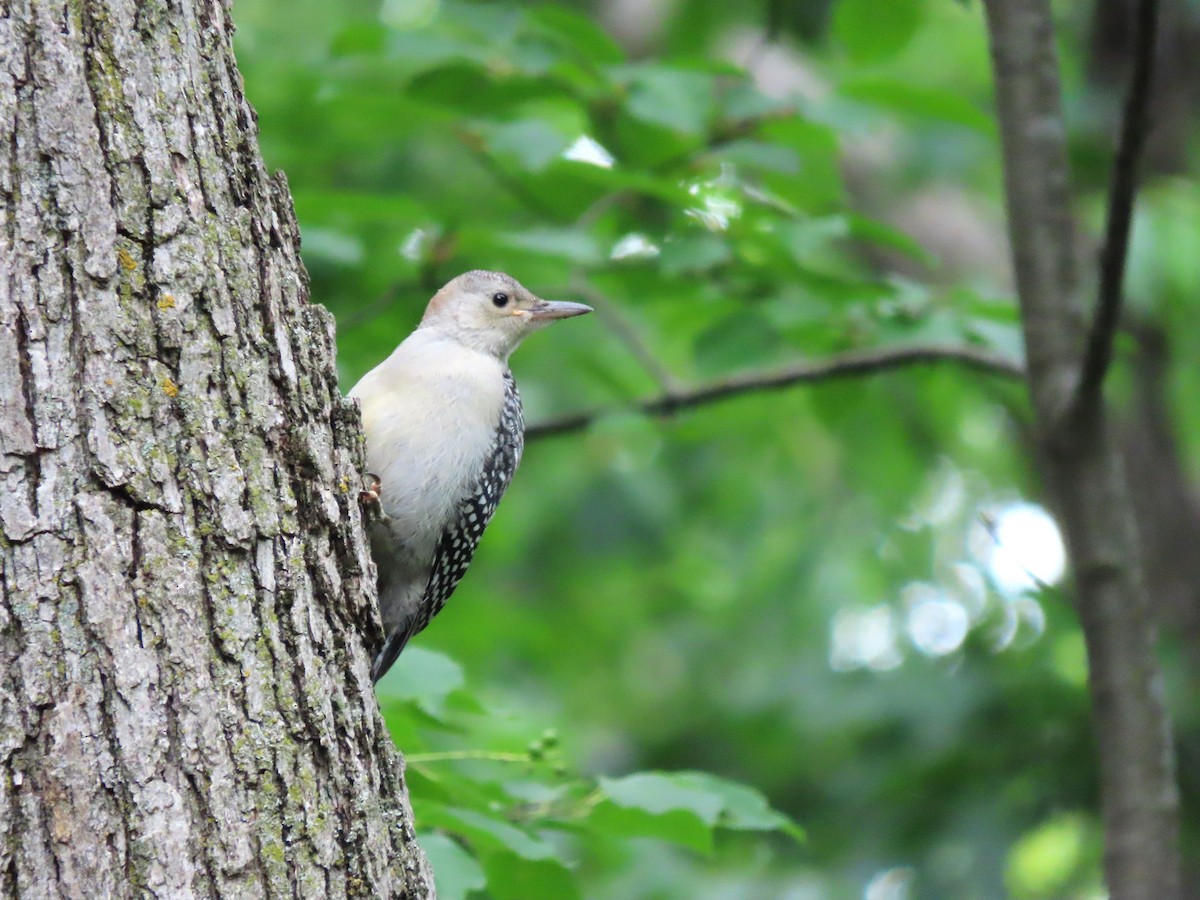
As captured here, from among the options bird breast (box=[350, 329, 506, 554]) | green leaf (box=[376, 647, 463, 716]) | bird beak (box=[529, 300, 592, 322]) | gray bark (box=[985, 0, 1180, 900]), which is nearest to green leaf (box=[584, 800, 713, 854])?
green leaf (box=[376, 647, 463, 716])

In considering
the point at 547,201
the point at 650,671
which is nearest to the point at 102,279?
the point at 547,201

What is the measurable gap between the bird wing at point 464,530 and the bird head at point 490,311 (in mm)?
501

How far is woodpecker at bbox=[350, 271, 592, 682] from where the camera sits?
462cm

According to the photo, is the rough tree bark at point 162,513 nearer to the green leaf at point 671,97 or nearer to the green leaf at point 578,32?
the green leaf at point 671,97

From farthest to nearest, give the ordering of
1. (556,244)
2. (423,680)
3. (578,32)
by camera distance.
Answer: (578,32) < (556,244) < (423,680)

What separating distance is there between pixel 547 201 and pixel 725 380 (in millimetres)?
1260

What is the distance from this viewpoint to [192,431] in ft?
8.27

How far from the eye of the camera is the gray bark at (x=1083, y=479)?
4250 mm

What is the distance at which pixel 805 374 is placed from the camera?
564 centimetres

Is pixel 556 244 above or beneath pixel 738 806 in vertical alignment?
above

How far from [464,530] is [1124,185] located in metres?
2.51

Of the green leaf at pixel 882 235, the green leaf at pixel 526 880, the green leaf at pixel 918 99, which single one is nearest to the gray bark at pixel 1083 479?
the green leaf at pixel 918 99

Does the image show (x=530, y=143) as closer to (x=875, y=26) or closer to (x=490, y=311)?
(x=490, y=311)

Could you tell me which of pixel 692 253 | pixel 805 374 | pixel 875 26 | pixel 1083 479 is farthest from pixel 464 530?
pixel 875 26
